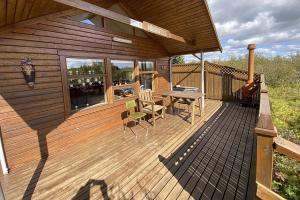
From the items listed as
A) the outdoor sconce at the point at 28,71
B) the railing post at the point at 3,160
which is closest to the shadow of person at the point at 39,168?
the railing post at the point at 3,160

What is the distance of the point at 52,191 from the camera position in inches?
91.7

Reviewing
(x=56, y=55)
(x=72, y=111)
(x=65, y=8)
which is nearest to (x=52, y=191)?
(x=72, y=111)

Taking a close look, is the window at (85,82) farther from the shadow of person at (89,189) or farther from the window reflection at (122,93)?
the shadow of person at (89,189)

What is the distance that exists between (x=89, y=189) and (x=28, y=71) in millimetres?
2207

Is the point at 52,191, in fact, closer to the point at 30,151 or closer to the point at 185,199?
the point at 30,151

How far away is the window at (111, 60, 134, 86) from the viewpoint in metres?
4.64

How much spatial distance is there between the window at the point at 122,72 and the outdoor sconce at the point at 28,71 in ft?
6.45

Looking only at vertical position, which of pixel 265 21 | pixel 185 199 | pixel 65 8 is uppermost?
pixel 265 21

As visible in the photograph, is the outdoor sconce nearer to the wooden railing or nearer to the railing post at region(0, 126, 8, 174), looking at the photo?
the railing post at region(0, 126, 8, 174)

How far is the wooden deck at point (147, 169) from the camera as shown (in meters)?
2.27

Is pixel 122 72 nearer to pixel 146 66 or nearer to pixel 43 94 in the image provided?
pixel 146 66

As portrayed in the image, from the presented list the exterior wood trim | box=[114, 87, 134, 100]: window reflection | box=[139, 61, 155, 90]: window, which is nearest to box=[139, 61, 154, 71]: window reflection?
box=[139, 61, 155, 90]: window

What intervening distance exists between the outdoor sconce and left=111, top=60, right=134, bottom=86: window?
1966 millimetres

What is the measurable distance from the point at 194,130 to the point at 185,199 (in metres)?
2.40
